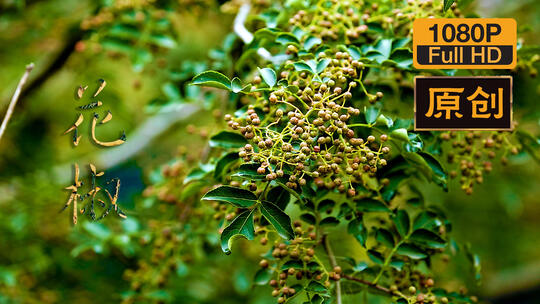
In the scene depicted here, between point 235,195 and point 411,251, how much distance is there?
0.35 meters

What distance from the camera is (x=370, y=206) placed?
92 cm

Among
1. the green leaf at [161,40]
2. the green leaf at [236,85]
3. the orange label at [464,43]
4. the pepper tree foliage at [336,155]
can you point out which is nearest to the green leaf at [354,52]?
the pepper tree foliage at [336,155]

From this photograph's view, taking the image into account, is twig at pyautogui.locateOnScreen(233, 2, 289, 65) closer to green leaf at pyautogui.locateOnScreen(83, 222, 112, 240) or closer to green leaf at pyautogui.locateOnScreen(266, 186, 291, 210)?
green leaf at pyautogui.locateOnScreen(266, 186, 291, 210)

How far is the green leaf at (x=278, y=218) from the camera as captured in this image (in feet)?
2.67

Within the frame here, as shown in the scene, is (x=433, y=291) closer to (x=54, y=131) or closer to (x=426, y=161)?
(x=426, y=161)

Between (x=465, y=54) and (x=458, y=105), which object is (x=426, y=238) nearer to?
(x=458, y=105)

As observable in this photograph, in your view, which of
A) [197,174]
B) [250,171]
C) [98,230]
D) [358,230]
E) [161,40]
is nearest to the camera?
[250,171]

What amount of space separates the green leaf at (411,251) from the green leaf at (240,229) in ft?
0.96

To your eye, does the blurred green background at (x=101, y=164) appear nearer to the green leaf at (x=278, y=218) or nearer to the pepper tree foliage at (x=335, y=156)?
the pepper tree foliage at (x=335, y=156)

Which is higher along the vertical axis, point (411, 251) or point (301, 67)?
point (301, 67)

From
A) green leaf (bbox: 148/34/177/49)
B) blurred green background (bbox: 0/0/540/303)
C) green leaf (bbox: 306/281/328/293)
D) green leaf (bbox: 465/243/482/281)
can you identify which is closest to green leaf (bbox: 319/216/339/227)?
green leaf (bbox: 306/281/328/293)

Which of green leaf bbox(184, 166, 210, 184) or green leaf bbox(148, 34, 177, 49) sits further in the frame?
green leaf bbox(148, 34, 177, 49)

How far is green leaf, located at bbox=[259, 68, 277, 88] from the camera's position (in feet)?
2.83

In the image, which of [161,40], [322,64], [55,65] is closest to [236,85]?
[322,64]
